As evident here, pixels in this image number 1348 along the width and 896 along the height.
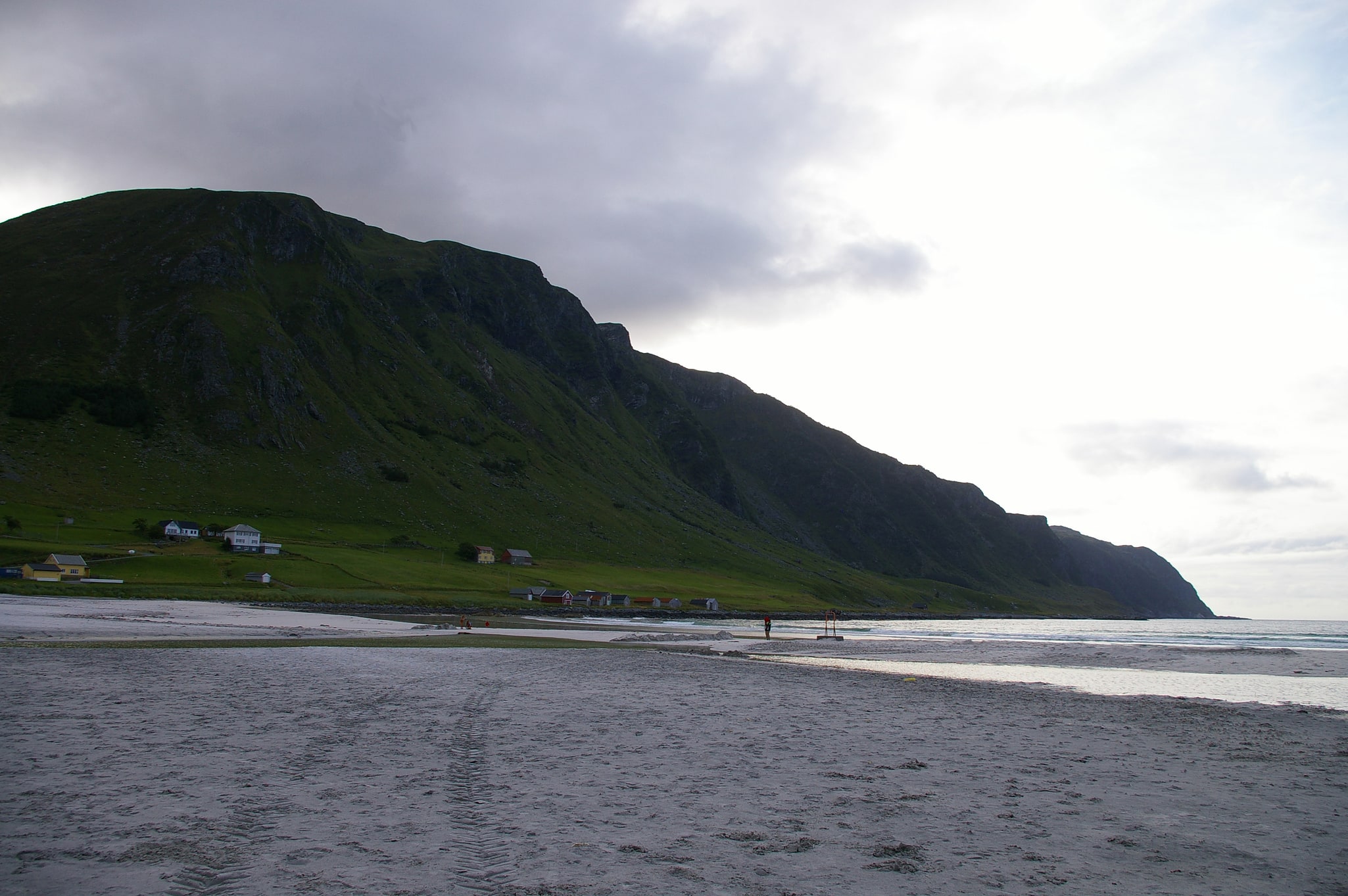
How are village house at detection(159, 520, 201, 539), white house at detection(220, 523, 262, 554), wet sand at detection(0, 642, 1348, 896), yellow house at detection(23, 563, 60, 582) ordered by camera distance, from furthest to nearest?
village house at detection(159, 520, 201, 539)
white house at detection(220, 523, 262, 554)
yellow house at detection(23, 563, 60, 582)
wet sand at detection(0, 642, 1348, 896)

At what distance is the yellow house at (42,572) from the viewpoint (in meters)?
89.6

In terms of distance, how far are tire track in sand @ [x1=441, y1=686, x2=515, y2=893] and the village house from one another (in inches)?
5353

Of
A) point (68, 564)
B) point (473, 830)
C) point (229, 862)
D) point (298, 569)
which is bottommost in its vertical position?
point (298, 569)

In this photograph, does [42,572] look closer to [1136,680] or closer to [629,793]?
[629,793]

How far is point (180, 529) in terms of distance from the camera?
432 feet

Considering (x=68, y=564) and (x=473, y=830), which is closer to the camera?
(x=473, y=830)

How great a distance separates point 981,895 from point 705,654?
4261cm

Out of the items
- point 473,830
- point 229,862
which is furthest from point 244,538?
point 229,862

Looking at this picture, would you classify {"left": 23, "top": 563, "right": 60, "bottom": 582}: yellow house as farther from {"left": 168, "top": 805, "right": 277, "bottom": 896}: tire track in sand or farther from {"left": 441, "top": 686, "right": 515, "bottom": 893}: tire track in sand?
{"left": 168, "top": 805, "right": 277, "bottom": 896}: tire track in sand

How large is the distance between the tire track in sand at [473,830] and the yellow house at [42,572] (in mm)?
98494

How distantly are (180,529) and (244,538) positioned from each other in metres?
12.2

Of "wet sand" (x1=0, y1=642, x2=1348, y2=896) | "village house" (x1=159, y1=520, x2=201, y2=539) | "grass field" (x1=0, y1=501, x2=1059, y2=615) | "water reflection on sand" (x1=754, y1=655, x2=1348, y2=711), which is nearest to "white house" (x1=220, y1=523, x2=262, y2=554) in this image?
"grass field" (x1=0, y1=501, x2=1059, y2=615)

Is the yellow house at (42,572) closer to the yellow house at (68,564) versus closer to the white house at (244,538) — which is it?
the yellow house at (68,564)

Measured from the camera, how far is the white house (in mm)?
127688
